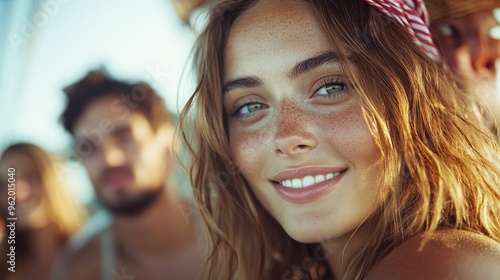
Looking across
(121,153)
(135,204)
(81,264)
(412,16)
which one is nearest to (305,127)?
(412,16)

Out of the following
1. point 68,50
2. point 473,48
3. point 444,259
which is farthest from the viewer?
point 68,50

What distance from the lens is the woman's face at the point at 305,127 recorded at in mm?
1084

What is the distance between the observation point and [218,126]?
1.27 meters

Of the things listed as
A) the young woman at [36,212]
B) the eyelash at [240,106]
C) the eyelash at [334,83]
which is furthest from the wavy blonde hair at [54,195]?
the eyelash at [334,83]

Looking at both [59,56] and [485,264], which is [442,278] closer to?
[485,264]

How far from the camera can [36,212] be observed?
185cm

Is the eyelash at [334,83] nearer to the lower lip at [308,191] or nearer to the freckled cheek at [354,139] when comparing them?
the freckled cheek at [354,139]

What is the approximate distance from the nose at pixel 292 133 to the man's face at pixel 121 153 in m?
0.88

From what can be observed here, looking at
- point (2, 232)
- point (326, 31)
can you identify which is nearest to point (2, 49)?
point (2, 232)

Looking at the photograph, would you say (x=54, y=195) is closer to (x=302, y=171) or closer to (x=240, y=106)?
(x=240, y=106)

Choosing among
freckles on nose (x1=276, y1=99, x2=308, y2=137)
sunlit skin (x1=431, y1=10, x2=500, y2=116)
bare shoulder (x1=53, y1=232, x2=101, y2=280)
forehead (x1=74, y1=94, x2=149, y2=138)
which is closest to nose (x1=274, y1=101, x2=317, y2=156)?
freckles on nose (x1=276, y1=99, x2=308, y2=137)

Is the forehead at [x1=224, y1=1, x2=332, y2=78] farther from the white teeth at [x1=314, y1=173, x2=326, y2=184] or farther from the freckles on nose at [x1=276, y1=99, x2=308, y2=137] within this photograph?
the white teeth at [x1=314, y1=173, x2=326, y2=184]

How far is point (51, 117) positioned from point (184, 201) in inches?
21.1

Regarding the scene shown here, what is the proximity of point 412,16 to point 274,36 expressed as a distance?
0.30 metres
